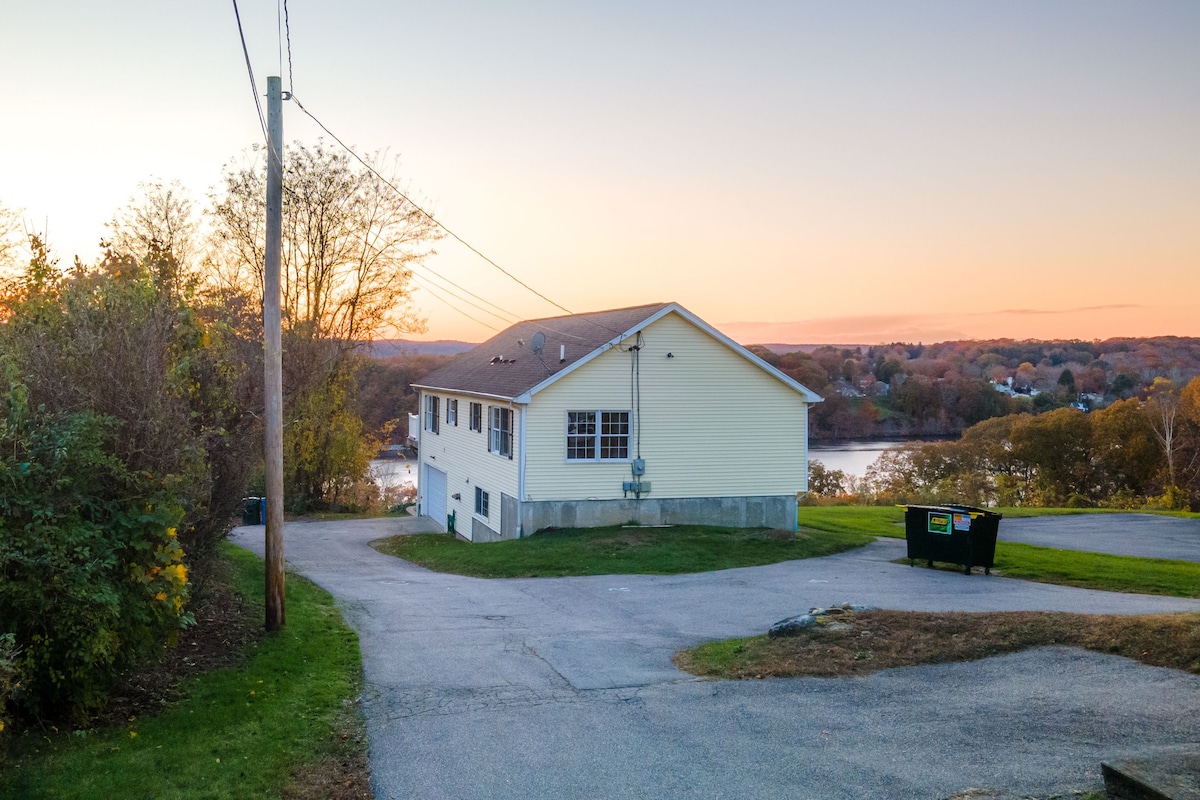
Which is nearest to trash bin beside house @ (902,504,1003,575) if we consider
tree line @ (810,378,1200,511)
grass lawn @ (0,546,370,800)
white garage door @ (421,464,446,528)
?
grass lawn @ (0,546,370,800)

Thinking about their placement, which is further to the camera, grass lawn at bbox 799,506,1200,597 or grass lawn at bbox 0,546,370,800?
grass lawn at bbox 799,506,1200,597

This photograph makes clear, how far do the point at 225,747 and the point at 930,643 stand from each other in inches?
293

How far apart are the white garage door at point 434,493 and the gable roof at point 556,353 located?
3.24 meters

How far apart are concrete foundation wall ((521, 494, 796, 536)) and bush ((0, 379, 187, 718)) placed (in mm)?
14987

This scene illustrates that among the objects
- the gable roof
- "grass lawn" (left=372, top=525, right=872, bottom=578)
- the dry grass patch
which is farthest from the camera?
the gable roof

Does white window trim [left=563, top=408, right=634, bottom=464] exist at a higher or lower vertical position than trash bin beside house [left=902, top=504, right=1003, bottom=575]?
higher

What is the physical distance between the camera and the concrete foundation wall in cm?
2278

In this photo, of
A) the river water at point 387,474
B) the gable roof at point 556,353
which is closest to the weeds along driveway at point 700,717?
the gable roof at point 556,353

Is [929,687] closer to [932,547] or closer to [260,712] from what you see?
[260,712]

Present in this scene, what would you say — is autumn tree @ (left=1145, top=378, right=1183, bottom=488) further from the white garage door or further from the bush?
the bush

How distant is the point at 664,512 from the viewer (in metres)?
23.5

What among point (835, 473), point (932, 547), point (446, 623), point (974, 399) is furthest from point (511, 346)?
point (974, 399)

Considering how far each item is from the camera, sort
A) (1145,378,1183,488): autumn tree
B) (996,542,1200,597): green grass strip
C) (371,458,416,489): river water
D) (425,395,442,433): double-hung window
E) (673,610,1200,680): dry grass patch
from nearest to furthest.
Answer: (673,610,1200,680): dry grass patch, (996,542,1200,597): green grass strip, (425,395,442,433): double-hung window, (371,458,416,489): river water, (1145,378,1183,488): autumn tree

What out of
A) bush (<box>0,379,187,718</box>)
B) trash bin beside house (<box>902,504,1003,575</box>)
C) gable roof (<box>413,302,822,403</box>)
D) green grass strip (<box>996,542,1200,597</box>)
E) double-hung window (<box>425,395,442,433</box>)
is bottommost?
green grass strip (<box>996,542,1200,597</box>)
